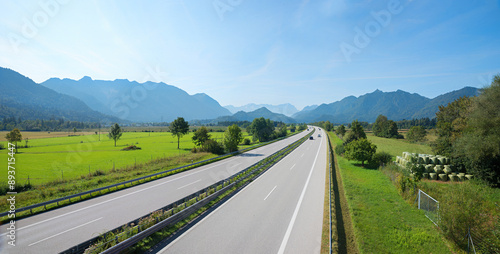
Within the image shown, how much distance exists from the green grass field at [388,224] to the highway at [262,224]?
254 cm

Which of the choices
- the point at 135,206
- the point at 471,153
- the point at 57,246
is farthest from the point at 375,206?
the point at 57,246

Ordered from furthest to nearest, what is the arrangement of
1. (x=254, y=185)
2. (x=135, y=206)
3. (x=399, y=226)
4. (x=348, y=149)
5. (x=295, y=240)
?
(x=348, y=149) → (x=254, y=185) → (x=135, y=206) → (x=399, y=226) → (x=295, y=240)

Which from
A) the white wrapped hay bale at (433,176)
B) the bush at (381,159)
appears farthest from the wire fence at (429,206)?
the bush at (381,159)

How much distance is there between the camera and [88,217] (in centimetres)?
1355

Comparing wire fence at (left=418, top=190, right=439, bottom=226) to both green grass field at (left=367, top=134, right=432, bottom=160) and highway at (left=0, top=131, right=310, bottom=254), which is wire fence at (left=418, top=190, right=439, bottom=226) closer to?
highway at (left=0, top=131, right=310, bottom=254)

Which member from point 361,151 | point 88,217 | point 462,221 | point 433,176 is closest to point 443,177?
point 433,176

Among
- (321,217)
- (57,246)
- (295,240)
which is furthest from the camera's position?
(321,217)

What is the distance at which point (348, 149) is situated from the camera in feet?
119

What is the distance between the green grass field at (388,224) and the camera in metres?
10.6

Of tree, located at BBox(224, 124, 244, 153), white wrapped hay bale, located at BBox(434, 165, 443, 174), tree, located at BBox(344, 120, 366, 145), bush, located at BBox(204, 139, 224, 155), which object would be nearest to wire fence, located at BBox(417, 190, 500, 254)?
white wrapped hay bale, located at BBox(434, 165, 443, 174)

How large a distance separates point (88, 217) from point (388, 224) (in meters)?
19.9

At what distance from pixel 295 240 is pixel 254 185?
10393 mm

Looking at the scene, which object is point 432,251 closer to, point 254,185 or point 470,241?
point 470,241

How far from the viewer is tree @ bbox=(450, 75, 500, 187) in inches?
841
